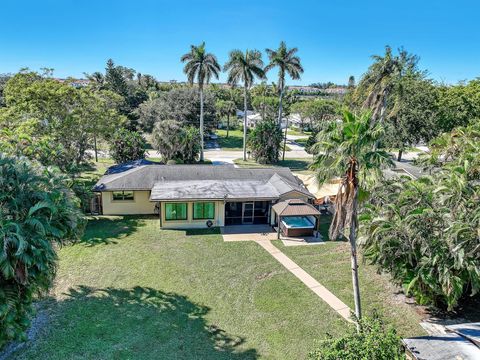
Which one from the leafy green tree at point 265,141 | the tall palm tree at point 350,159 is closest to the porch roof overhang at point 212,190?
the tall palm tree at point 350,159

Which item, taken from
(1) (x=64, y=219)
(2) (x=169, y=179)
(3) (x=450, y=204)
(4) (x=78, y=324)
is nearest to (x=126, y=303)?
(4) (x=78, y=324)

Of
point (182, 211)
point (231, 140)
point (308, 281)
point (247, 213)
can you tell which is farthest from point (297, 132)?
point (308, 281)

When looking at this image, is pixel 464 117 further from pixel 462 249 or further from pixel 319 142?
pixel 319 142

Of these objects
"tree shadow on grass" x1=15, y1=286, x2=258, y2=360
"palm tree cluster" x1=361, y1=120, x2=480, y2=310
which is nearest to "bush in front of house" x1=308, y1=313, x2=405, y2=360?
"tree shadow on grass" x1=15, y1=286, x2=258, y2=360

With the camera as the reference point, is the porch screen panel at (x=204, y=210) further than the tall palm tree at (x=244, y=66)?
No

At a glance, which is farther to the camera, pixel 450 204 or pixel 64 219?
pixel 450 204

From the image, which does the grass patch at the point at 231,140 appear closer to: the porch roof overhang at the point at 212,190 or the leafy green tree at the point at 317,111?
the leafy green tree at the point at 317,111

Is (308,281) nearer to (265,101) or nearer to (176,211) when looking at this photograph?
(176,211)

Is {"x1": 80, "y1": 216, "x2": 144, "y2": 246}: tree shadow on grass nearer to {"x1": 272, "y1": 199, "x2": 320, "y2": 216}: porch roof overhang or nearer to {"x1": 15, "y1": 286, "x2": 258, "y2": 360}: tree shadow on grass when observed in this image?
{"x1": 15, "y1": 286, "x2": 258, "y2": 360}: tree shadow on grass
